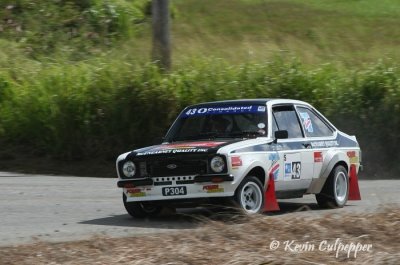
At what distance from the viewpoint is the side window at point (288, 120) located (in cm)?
1293

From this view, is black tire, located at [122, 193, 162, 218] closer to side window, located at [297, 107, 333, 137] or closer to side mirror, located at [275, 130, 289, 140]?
side mirror, located at [275, 130, 289, 140]

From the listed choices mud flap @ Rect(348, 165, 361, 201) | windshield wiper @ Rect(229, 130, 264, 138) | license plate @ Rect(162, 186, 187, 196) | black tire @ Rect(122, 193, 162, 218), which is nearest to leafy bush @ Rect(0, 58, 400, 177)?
mud flap @ Rect(348, 165, 361, 201)

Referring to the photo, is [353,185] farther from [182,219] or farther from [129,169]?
[129,169]

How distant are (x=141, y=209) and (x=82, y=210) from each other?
4.57ft

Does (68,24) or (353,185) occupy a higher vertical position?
(68,24)

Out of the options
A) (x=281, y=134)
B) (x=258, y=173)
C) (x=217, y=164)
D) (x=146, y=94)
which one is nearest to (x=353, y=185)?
(x=281, y=134)

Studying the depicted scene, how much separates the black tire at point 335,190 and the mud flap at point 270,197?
55.9 inches

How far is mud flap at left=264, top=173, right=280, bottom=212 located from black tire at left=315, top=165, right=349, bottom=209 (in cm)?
142

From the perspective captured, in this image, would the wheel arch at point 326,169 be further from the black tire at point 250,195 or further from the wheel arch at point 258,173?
the black tire at point 250,195

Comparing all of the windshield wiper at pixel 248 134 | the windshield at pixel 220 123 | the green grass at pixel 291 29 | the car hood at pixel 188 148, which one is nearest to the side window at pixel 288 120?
the windshield at pixel 220 123

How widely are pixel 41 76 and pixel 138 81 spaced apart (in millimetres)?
2927

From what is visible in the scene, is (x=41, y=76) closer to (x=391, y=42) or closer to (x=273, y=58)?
(x=273, y=58)

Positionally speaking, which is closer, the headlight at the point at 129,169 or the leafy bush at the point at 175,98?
the headlight at the point at 129,169

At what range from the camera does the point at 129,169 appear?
12016mm
